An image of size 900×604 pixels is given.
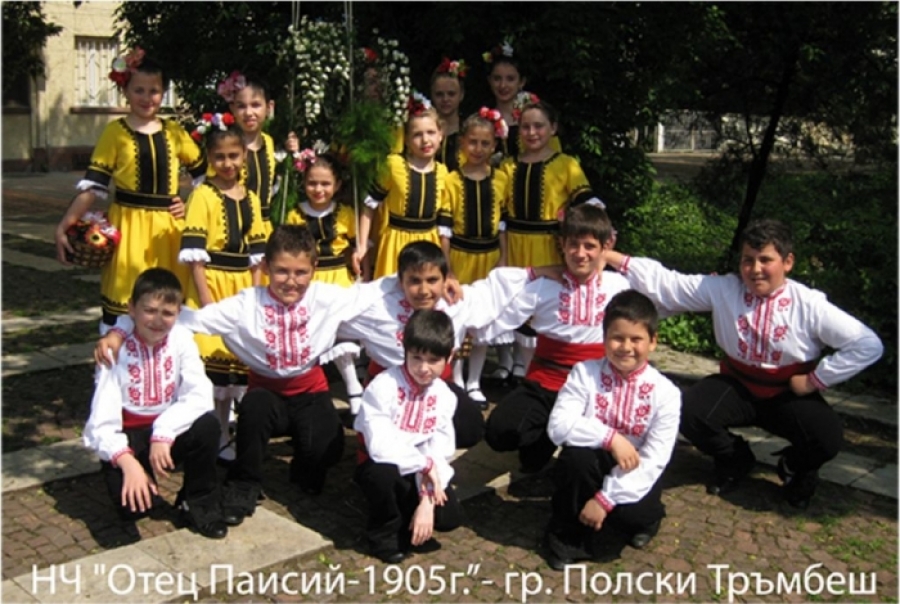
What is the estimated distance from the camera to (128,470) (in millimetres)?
4008

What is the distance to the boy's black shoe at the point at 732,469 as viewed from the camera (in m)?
4.91

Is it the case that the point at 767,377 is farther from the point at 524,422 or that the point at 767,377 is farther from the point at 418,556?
the point at 418,556

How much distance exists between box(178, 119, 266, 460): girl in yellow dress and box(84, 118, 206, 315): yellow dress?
219mm

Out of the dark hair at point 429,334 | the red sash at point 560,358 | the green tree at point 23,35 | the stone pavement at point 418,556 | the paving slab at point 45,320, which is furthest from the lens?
the green tree at point 23,35

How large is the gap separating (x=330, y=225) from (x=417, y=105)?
2.80ft

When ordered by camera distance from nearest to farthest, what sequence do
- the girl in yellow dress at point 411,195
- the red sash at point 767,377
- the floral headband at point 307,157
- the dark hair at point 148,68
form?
1. the red sash at point 767,377
2. the dark hair at point 148,68
3. the floral headband at point 307,157
4. the girl in yellow dress at point 411,195

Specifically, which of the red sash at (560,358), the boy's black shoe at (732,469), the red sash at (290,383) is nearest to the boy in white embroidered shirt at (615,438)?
the red sash at (560,358)

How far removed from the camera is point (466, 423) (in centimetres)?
465

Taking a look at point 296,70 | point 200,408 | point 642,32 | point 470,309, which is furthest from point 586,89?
point 200,408

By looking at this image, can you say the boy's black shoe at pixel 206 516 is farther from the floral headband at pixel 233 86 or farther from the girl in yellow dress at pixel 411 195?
the floral headband at pixel 233 86

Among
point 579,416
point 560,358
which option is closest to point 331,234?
point 560,358

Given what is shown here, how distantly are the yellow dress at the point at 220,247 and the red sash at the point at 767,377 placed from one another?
249cm

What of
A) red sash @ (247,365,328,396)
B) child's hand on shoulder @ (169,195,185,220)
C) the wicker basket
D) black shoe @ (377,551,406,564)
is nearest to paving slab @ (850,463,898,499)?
black shoe @ (377,551,406,564)

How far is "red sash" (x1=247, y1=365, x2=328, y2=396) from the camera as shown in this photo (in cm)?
472
